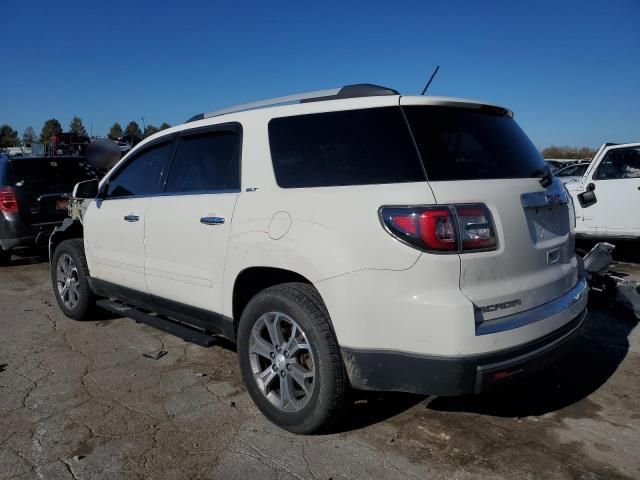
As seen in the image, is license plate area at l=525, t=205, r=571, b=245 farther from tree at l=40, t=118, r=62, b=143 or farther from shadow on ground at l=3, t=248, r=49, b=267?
tree at l=40, t=118, r=62, b=143

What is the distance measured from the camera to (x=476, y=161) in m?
2.74

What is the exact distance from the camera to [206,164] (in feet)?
12.3

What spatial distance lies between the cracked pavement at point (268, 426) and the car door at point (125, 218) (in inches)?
28.7

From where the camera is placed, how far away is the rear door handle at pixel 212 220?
3376 millimetres

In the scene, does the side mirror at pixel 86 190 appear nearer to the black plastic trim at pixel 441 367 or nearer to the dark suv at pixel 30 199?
the dark suv at pixel 30 199

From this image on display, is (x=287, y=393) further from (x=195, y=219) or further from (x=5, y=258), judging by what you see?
(x=5, y=258)

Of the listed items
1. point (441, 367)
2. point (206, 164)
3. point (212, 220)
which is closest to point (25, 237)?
point (206, 164)

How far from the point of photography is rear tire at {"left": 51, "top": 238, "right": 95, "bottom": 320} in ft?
16.7

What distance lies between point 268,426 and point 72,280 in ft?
10.4

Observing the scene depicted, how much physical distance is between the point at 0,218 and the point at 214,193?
5.87 metres

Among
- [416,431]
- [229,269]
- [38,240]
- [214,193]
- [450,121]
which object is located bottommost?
[416,431]

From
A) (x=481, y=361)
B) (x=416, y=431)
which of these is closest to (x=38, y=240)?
(x=416, y=431)

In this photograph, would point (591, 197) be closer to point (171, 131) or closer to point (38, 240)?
point (171, 131)

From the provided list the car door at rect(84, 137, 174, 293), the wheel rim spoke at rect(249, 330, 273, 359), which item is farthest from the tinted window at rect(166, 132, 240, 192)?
the wheel rim spoke at rect(249, 330, 273, 359)
